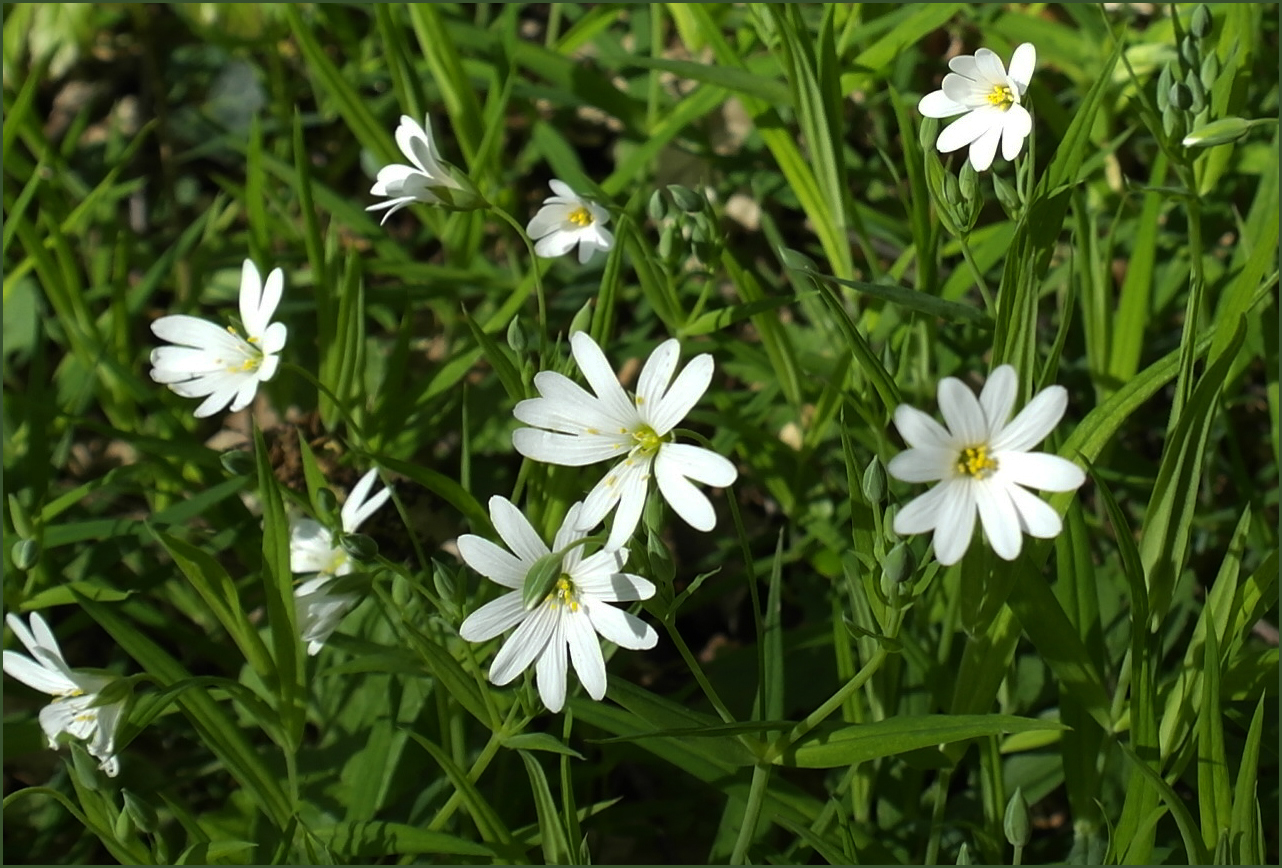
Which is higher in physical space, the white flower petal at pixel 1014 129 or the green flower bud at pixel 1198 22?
the green flower bud at pixel 1198 22

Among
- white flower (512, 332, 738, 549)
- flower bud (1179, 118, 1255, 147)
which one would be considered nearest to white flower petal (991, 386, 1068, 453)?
white flower (512, 332, 738, 549)

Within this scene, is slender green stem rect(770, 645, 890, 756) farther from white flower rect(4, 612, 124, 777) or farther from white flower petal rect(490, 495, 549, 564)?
white flower rect(4, 612, 124, 777)

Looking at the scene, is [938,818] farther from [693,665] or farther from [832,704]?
[693,665]

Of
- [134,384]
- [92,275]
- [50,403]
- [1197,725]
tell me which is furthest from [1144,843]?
[92,275]

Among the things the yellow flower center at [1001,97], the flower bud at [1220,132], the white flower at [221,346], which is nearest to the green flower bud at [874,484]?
the yellow flower center at [1001,97]

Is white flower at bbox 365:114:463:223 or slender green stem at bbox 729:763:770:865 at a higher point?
white flower at bbox 365:114:463:223

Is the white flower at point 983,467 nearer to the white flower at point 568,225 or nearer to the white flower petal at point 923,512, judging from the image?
the white flower petal at point 923,512

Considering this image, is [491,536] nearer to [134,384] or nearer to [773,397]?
[773,397]
